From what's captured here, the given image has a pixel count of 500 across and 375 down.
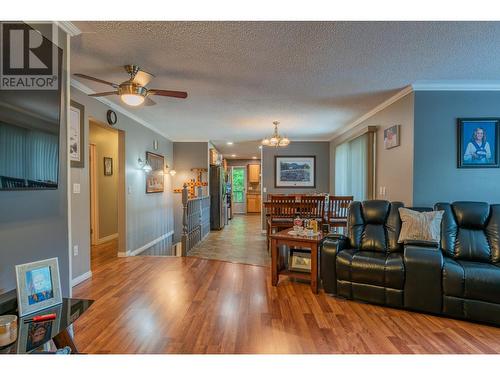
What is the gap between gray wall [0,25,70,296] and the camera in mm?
1604

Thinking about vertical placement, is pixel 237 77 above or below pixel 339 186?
above

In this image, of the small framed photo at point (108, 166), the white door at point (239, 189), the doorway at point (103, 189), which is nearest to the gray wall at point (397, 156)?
the doorway at point (103, 189)

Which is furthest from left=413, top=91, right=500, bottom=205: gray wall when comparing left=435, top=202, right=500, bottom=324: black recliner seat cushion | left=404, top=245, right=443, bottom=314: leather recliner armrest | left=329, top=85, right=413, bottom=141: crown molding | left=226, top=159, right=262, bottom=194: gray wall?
left=226, top=159, right=262, bottom=194: gray wall

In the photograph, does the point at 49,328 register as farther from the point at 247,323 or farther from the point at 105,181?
the point at 105,181

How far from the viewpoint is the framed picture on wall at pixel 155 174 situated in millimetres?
5652

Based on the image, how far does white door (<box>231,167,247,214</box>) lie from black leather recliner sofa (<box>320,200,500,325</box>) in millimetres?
8875

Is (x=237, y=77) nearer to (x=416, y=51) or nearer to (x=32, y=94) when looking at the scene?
(x=416, y=51)

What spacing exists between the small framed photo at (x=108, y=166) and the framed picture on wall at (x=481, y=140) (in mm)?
6240

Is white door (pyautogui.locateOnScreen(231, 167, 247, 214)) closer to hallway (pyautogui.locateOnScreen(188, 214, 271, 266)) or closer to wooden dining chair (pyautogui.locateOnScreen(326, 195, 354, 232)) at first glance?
hallway (pyautogui.locateOnScreen(188, 214, 271, 266))

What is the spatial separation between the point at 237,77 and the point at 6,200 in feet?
7.74

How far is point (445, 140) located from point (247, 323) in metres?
3.20
